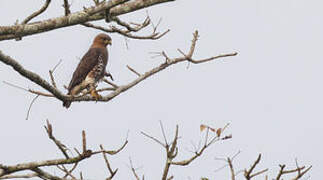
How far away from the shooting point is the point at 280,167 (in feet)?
13.0

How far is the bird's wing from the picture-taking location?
8859 mm

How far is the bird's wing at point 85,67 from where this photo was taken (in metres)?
8.86

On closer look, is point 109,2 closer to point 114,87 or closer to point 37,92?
point 37,92

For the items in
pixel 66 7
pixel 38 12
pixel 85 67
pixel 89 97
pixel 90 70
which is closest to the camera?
pixel 66 7

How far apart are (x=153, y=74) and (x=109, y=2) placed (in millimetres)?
1647

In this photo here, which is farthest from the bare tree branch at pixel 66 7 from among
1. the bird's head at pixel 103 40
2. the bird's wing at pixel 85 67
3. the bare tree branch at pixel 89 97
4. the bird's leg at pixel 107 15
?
the bird's head at pixel 103 40

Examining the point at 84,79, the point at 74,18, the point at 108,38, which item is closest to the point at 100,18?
the point at 74,18

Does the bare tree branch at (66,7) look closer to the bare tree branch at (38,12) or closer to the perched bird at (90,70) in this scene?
the bare tree branch at (38,12)

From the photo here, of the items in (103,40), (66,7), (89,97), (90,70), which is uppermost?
(103,40)

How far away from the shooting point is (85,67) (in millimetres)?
8992

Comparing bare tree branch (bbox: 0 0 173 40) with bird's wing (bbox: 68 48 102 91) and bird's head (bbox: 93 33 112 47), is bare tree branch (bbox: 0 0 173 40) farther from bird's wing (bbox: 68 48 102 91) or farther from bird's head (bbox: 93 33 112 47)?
bird's head (bbox: 93 33 112 47)

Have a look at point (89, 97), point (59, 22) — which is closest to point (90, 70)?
point (89, 97)

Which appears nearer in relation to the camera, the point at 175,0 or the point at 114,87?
the point at 175,0

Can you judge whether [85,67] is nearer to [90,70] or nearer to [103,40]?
[90,70]
